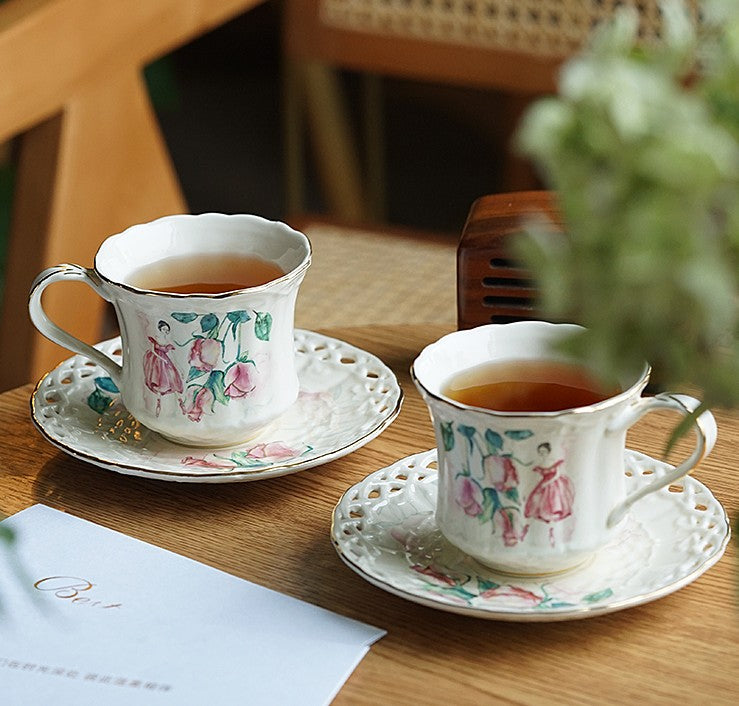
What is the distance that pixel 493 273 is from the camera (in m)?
0.80

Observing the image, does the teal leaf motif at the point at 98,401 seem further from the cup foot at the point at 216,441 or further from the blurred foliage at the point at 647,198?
the blurred foliage at the point at 647,198

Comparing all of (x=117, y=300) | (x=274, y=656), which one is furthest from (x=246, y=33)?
(x=274, y=656)

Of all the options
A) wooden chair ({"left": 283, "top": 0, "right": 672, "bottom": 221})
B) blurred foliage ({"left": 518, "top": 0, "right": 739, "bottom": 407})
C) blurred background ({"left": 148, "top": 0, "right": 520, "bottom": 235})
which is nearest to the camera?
blurred foliage ({"left": 518, "top": 0, "right": 739, "bottom": 407})

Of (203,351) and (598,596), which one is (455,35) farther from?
(598,596)

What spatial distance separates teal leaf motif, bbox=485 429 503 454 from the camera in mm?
534

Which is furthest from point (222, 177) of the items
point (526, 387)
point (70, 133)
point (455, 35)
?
point (526, 387)

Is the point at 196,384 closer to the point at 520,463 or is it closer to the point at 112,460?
the point at 112,460

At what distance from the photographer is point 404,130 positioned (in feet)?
9.82

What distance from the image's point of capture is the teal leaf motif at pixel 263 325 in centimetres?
68

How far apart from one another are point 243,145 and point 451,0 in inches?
50.7

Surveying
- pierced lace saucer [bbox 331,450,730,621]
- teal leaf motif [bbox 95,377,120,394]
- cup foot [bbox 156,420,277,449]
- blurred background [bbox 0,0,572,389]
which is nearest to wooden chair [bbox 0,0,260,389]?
blurred background [bbox 0,0,572,389]

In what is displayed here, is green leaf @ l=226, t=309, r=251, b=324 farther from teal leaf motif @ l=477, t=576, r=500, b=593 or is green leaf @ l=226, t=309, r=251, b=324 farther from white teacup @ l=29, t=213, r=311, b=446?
teal leaf motif @ l=477, t=576, r=500, b=593

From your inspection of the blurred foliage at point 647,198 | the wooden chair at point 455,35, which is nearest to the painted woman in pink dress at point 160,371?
the blurred foliage at point 647,198

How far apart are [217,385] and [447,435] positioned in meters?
0.18
